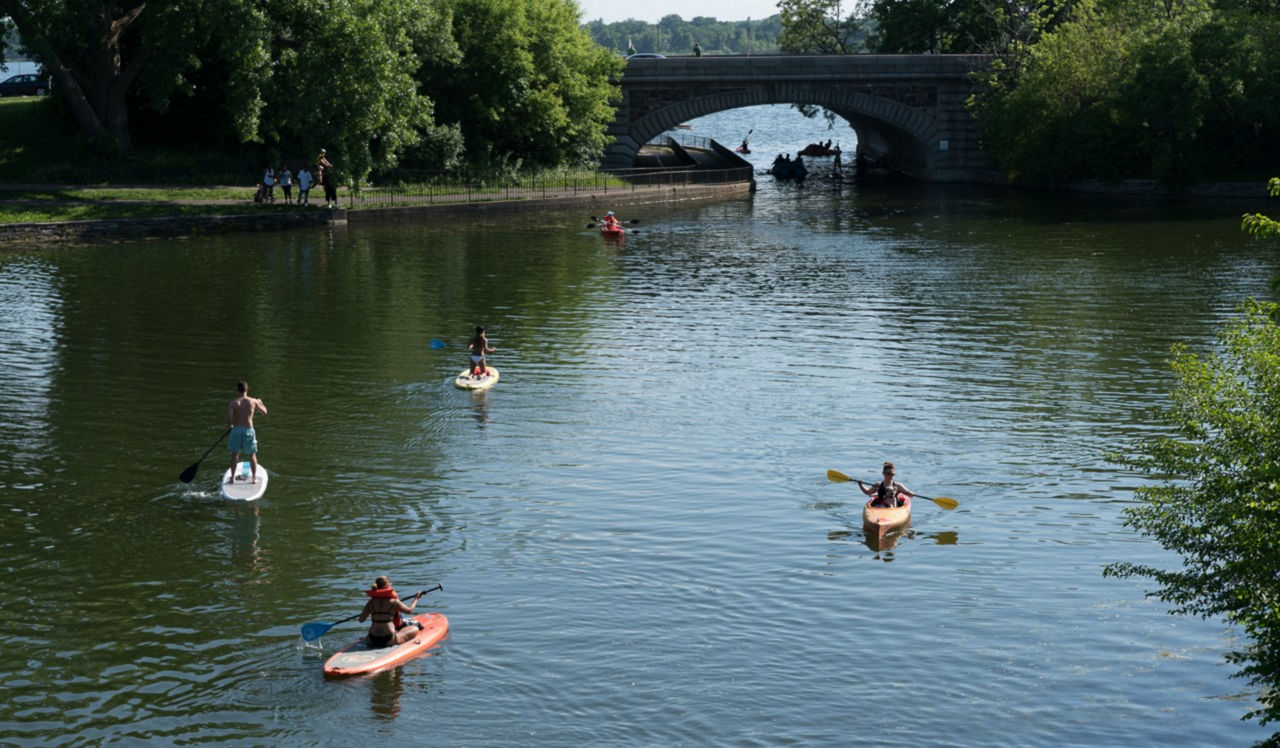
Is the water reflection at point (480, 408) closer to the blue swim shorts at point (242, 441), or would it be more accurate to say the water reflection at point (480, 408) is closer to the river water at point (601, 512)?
the river water at point (601, 512)

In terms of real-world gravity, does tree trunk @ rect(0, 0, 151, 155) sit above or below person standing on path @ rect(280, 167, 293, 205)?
above

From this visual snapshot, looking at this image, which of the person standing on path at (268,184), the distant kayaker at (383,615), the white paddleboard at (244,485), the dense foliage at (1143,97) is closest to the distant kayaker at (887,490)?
the distant kayaker at (383,615)

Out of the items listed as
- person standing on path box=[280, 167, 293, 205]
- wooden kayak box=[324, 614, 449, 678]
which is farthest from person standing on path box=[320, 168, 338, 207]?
wooden kayak box=[324, 614, 449, 678]

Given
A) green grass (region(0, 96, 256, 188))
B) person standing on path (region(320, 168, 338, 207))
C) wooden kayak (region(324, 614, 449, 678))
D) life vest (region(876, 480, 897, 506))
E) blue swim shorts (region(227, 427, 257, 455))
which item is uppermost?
green grass (region(0, 96, 256, 188))

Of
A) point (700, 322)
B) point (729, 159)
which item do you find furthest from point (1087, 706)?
point (729, 159)

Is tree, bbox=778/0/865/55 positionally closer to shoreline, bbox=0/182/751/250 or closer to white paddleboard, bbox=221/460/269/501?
shoreline, bbox=0/182/751/250

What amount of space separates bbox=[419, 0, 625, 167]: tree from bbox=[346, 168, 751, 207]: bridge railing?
1.44 meters

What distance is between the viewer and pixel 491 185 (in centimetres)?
7350

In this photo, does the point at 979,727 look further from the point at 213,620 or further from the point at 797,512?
the point at 213,620

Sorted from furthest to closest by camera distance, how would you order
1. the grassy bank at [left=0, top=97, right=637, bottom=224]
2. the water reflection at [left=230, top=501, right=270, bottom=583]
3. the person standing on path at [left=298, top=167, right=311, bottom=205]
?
1. the person standing on path at [left=298, top=167, right=311, bottom=205]
2. the grassy bank at [left=0, top=97, right=637, bottom=224]
3. the water reflection at [left=230, top=501, right=270, bottom=583]

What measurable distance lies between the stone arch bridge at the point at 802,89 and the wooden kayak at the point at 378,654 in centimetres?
6671

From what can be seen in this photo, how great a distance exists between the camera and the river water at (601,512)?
17969mm

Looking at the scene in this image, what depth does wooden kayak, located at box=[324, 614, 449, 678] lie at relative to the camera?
18359 millimetres

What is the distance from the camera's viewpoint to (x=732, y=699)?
709 inches
